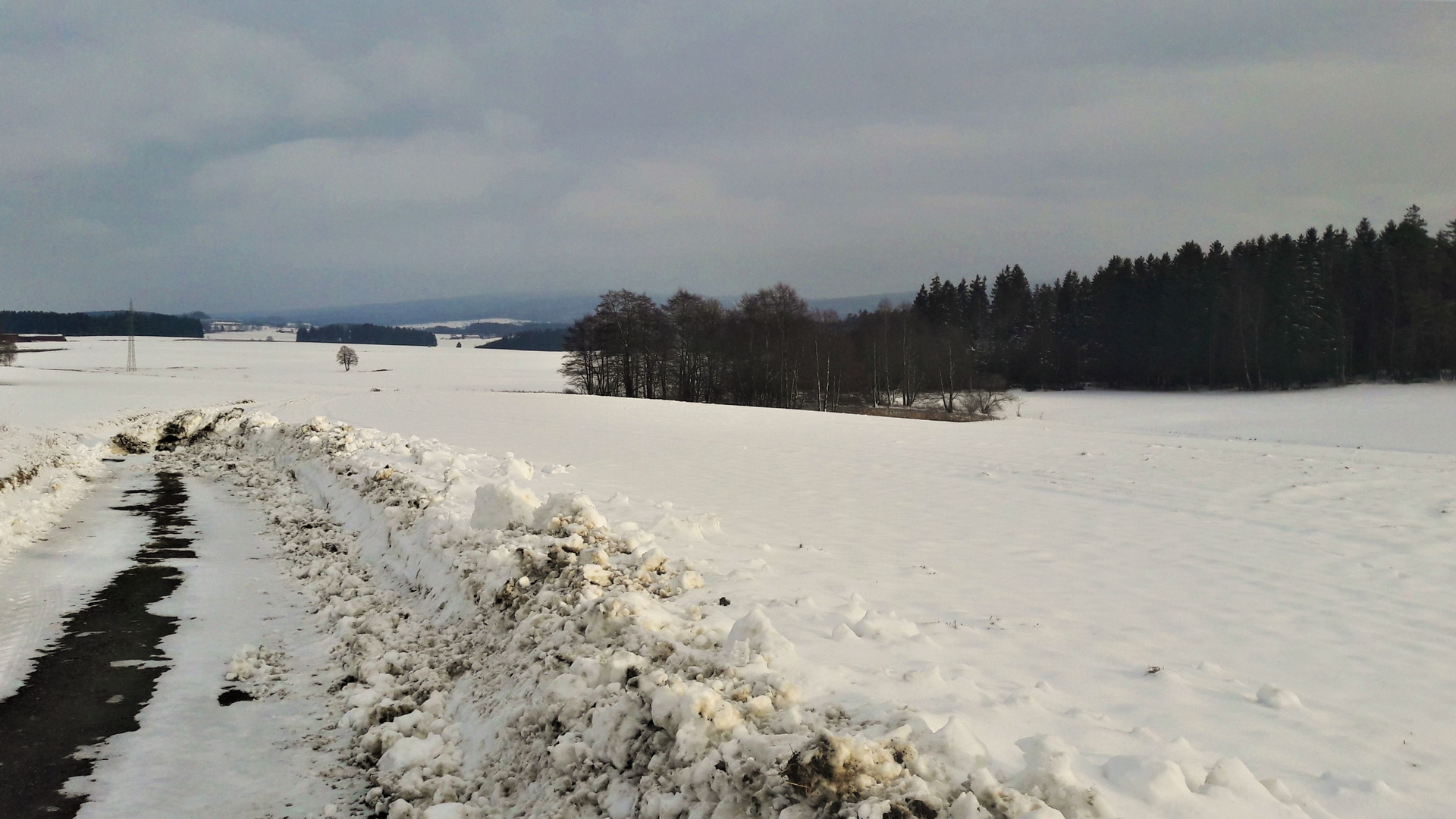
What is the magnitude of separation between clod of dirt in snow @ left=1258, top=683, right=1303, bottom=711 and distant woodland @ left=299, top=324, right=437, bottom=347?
15651cm

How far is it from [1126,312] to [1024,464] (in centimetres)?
5560

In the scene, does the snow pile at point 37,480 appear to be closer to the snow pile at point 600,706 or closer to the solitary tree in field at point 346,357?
the snow pile at point 600,706

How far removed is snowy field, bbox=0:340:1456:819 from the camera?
11.9 ft

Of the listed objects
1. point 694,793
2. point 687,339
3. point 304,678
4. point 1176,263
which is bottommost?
point 304,678

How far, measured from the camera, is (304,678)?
576cm

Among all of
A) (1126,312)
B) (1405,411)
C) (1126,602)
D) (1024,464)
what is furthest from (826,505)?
(1126,312)

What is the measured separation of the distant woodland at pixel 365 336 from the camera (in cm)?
15027

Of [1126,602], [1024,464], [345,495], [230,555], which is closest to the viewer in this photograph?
[1126,602]

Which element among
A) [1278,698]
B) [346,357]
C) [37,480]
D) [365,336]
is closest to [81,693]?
[1278,698]

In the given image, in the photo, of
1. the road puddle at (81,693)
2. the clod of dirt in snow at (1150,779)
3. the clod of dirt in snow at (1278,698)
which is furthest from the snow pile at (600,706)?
the clod of dirt in snow at (1278,698)

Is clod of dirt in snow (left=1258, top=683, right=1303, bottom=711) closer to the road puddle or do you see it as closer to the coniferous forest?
the road puddle

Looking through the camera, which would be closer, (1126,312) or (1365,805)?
(1365,805)

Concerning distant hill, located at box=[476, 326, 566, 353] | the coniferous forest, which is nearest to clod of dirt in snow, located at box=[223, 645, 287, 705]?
the coniferous forest

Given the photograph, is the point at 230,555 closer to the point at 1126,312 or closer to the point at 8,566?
the point at 8,566
